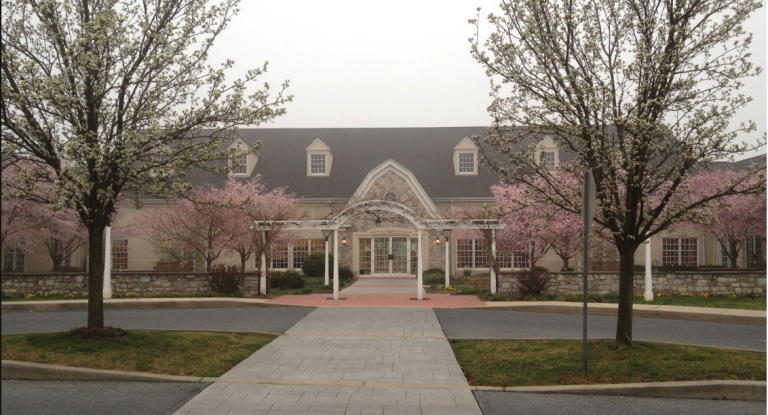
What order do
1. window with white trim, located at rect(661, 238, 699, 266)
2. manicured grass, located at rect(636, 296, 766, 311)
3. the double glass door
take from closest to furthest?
manicured grass, located at rect(636, 296, 766, 311), window with white trim, located at rect(661, 238, 699, 266), the double glass door

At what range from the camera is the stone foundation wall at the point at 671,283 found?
19172 mm

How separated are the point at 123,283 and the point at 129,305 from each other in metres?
3.49

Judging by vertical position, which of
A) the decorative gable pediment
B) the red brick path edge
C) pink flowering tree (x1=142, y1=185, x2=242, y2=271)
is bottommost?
the red brick path edge

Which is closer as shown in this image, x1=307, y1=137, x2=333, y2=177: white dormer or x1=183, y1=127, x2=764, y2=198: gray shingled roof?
x1=183, y1=127, x2=764, y2=198: gray shingled roof

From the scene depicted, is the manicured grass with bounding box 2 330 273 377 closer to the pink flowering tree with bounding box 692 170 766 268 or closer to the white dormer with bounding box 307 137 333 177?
the pink flowering tree with bounding box 692 170 766 268

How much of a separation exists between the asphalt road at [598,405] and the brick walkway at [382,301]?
35.5ft

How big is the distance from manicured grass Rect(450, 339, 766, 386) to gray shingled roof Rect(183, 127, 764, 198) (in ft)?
78.1

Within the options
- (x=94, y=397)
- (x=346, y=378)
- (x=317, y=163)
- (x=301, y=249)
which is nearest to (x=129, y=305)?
(x=94, y=397)

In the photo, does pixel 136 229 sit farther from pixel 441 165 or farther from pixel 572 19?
pixel 572 19

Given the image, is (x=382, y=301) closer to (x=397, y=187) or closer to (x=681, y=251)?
(x=397, y=187)

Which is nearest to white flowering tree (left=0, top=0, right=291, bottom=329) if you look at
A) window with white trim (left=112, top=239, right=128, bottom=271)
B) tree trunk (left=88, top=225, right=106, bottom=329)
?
tree trunk (left=88, top=225, right=106, bottom=329)

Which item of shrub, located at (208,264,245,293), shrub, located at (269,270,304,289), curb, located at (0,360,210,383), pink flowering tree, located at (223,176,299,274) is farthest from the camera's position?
shrub, located at (269,270,304,289)

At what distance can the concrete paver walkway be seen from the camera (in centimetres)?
655

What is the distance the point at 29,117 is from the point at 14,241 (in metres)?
17.0
